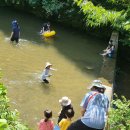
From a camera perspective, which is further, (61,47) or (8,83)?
(61,47)

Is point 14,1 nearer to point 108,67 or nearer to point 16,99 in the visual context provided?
point 108,67

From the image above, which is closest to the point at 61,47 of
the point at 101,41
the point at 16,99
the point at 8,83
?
the point at 101,41

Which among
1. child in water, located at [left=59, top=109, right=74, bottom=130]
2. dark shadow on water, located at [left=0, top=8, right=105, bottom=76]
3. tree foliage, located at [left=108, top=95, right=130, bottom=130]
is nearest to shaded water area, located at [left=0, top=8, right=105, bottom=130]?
dark shadow on water, located at [left=0, top=8, right=105, bottom=76]

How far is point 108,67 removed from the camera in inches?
628

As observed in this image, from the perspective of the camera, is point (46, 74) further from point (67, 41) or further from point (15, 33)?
point (67, 41)

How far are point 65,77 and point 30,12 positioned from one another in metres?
10.0

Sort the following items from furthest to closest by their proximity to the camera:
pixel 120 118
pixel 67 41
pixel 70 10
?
pixel 70 10, pixel 67 41, pixel 120 118

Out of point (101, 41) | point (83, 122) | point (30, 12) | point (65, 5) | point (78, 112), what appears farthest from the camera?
point (30, 12)

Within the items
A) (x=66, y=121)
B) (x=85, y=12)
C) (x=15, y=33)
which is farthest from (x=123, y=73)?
(x=66, y=121)

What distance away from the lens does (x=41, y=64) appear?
16656 mm

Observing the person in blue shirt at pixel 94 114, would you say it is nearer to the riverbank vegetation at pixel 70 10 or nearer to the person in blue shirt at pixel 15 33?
the riverbank vegetation at pixel 70 10

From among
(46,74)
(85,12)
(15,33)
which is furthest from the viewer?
(15,33)

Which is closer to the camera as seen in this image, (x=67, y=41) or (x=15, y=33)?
(x=15, y=33)

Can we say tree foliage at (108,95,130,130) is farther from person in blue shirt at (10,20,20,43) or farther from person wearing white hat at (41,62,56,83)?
person in blue shirt at (10,20,20,43)
